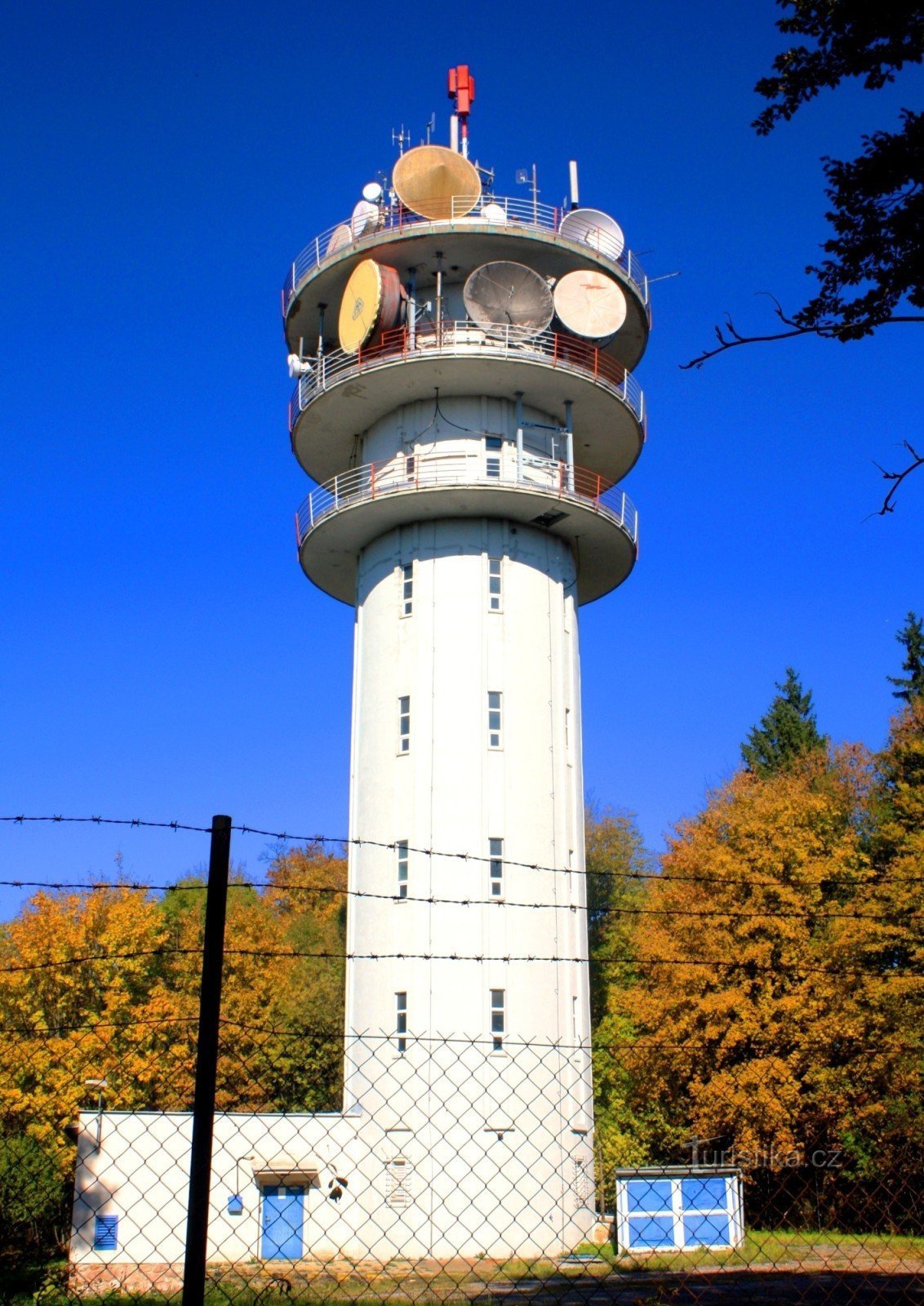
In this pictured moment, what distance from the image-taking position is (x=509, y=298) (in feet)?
106

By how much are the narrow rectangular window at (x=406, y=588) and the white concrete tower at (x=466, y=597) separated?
67 millimetres

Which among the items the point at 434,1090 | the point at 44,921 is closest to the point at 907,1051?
the point at 434,1090

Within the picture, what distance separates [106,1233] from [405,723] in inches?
516

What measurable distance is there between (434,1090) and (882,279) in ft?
73.5

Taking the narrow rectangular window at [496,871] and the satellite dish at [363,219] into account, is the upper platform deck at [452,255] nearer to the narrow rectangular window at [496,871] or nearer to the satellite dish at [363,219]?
the satellite dish at [363,219]

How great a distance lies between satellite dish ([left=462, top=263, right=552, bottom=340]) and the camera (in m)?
31.8

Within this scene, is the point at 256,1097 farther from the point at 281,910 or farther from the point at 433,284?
the point at 433,284

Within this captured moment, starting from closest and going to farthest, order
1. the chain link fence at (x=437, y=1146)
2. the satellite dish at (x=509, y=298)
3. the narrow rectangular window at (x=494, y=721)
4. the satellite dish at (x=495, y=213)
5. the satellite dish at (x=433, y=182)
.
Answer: the chain link fence at (x=437, y=1146)
the narrow rectangular window at (x=494, y=721)
the satellite dish at (x=509, y=298)
the satellite dish at (x=495, y=213)
the satellite dish at (x=433, y=182)

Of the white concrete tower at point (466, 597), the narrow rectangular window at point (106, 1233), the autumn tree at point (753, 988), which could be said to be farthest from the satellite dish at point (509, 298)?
the narrow rectangular window at point (106, 1233)

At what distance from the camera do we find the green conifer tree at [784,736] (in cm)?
5356

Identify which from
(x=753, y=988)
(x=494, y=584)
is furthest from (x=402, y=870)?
(x=753, y=988)

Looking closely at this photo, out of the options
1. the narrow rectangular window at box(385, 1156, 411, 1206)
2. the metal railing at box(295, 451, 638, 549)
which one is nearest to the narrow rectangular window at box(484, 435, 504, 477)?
the metal railing at box(295, 451, 638, 549)

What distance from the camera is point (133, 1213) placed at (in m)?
27.5

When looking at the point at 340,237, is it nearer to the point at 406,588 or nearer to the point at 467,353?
the point at 467,353
